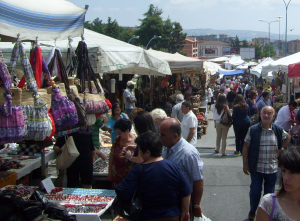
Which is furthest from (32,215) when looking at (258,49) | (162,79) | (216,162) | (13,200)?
(258,49)

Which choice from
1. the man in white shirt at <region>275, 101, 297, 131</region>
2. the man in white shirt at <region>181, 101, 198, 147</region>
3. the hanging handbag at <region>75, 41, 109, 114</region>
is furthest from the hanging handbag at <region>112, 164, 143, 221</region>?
the man in white shirt at <region>275, 101, 297, 131</region>

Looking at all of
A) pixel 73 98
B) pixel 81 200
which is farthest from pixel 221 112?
pixel 73 98

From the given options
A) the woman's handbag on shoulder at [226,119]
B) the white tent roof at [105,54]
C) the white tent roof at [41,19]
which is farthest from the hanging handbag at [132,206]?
the woman's handbag on shoulder at [226,119]

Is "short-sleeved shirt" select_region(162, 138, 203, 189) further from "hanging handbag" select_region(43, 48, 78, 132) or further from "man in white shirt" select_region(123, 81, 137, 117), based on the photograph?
"man in white shirt" select_region(123, 81, 137, 117)

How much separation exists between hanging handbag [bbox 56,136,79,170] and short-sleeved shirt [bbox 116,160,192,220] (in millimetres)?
1945

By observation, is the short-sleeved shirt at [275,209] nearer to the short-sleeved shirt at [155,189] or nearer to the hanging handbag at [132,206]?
the short-sleeved shirt at [155,189]

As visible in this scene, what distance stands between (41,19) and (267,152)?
11.9ft

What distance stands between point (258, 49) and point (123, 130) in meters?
137

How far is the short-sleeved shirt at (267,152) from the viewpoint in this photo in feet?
16.8

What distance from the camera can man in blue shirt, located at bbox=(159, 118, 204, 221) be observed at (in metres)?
3.65

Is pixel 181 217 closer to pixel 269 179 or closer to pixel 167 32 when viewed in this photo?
pixel 269 179

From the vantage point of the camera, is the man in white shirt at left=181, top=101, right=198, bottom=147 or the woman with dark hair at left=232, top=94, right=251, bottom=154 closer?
the man in white shirt at left=181, top=101, right=198, bottom=147

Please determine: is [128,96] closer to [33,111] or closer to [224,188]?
[224,188]

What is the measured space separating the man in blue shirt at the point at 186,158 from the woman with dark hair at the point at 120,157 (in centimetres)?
108
